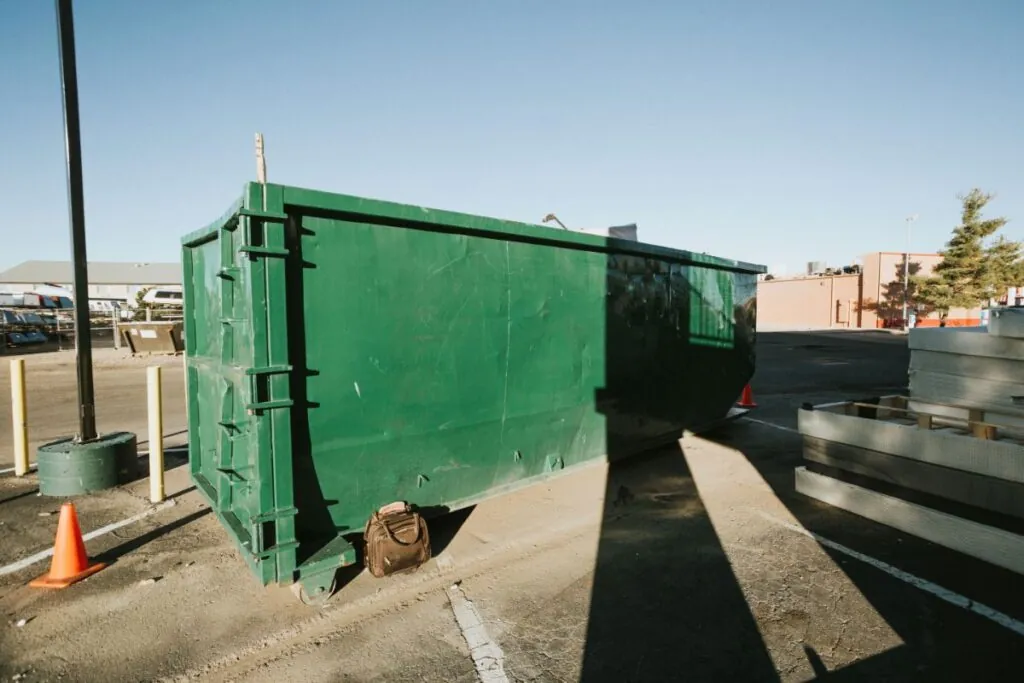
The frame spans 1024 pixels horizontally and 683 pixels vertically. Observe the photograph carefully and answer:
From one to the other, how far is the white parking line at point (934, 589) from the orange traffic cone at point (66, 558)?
5381 mm

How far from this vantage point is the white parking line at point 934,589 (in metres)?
3.06

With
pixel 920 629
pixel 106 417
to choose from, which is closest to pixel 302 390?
pixel 920 629

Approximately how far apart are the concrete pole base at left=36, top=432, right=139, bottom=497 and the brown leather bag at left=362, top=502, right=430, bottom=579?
355cm

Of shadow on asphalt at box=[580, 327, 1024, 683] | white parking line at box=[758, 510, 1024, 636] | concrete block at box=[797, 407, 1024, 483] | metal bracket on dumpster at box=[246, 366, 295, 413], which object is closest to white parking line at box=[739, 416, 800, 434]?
shadow on asphalt at box=[580, 327, 1024, 683]

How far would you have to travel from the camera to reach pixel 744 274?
25.6ft

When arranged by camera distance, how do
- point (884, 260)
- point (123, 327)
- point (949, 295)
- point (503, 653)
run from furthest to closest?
point (884, 260) < point (949, 295) < point (123, 327) < point (503, 653)

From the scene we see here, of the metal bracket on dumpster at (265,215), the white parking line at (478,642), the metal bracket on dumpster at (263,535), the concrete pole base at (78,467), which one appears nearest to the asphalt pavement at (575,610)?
the white parking line at (478,642)

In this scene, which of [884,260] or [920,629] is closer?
[920,629]

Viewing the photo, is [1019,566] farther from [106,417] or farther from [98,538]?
[106,417]

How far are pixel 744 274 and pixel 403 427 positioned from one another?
5953mm

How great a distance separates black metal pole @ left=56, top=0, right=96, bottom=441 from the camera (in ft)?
17.4

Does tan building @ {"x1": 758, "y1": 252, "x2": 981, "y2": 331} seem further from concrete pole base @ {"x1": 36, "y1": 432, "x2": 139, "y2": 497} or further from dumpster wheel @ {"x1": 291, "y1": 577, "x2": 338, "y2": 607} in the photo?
concrete pole base @ {"x1": 36, "y1": 432, "x2": 139, "y2": 497}

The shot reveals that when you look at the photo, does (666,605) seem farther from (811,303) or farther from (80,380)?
(811,303)

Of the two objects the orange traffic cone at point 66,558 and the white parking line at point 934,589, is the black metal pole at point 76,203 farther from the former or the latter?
the white parking line at point 934,589
